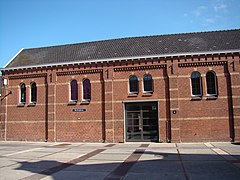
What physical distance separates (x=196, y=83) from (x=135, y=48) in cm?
621

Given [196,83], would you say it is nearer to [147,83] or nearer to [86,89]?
[147,83]

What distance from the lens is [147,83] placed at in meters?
19.8

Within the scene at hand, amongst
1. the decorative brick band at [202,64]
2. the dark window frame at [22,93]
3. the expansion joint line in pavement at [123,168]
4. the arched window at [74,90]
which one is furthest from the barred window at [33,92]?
the decorative brick band at [202,64]

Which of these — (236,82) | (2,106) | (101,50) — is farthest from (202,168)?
(2,106)

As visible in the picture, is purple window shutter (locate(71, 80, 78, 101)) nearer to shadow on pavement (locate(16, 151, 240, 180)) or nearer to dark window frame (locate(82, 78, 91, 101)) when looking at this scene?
dark window frame (locate(82, 78, 91, 101))

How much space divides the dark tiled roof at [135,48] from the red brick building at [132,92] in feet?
0.27

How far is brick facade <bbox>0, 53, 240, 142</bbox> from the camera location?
1852cm

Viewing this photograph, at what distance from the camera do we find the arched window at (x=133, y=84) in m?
20.0

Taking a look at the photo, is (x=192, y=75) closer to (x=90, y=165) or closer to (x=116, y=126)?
(x=116, y=126)

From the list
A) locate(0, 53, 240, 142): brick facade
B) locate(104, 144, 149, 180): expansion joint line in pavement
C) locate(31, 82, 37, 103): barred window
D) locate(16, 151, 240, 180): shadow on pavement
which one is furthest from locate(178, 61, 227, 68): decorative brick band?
locate(31, 82, 37, 103): barred window

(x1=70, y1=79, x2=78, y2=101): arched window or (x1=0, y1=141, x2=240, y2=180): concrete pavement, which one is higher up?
(x1=70, y1=79, x2=78, y2=101): arched window

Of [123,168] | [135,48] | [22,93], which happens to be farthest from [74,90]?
[123,168]

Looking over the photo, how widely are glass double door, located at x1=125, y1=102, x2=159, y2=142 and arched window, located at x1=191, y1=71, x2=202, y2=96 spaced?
3331mm

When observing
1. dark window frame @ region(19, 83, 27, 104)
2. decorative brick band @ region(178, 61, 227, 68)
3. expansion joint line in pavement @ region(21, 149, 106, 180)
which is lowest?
expansion joint line in pavement @ region(21, 149, 106, 180)
